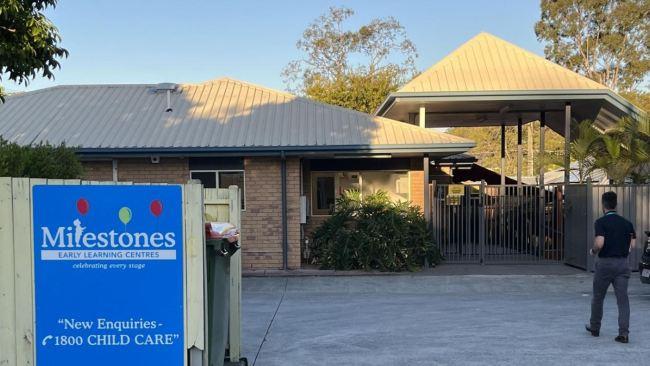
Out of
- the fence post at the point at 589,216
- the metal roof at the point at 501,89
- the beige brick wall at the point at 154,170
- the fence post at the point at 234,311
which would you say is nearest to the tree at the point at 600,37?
the metal roof at the point at 501,89

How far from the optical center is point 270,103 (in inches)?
578

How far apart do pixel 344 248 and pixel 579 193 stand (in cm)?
535

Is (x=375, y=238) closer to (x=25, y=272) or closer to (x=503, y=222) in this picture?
(x=503, y=222)

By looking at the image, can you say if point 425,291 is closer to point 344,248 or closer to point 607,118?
point 344,248

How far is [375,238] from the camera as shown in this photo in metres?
12.0

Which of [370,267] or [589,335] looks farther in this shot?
[370,267]

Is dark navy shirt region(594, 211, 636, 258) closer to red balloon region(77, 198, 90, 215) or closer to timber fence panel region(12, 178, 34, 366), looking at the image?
red balloon region(77, 198, 90, 215)

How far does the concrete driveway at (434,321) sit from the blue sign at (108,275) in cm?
242

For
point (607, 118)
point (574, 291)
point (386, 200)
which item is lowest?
point (574, 291)

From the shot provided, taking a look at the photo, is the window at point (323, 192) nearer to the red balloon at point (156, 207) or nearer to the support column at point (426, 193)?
the support column at point (426, 193)

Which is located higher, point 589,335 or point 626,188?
point 626,188

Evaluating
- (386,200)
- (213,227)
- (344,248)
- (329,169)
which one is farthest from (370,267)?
(213,227)

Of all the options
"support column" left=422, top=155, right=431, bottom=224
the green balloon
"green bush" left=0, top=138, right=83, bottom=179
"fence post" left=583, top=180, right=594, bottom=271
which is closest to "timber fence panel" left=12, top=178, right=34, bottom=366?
the green balloon

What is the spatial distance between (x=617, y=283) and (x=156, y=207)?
5.54m
